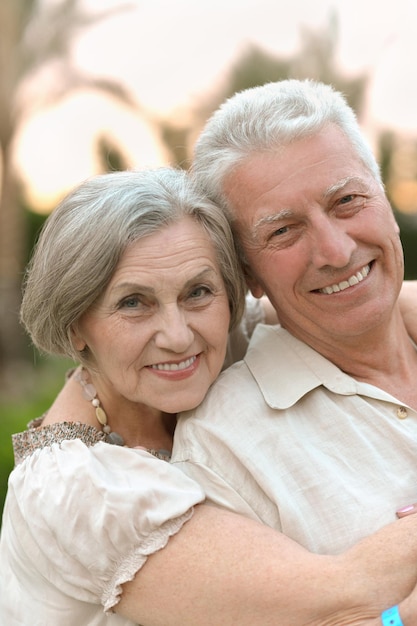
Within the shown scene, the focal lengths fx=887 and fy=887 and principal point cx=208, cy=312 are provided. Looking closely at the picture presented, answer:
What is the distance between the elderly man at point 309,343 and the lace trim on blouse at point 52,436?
0.94 feet

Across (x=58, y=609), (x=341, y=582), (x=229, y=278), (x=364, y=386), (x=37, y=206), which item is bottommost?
(x=341, y=582)

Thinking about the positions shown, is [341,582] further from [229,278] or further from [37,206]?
[37,206]

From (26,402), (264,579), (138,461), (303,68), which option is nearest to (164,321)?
(138,461)

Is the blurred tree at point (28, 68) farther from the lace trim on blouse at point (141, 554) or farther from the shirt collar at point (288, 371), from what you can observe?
the lace trim on blouse at point (141, 554)

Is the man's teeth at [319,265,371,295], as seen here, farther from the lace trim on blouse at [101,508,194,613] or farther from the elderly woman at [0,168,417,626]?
the lace trim on blouse at [101,508,194,613]

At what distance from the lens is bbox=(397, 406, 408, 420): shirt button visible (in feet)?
9.43

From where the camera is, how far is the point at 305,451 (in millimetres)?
2729

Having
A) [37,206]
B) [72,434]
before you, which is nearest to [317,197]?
[72,434]

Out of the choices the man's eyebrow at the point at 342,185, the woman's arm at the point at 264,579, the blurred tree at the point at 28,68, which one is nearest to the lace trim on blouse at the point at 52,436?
the woman's arm at the point at 264,579

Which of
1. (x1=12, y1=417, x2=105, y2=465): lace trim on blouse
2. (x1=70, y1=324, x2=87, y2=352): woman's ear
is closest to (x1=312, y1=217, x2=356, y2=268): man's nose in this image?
(x1=70, y1=324, x2=87, y2=352): woman's ear

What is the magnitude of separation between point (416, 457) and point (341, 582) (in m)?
0.52

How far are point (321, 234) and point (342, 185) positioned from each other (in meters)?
0.18

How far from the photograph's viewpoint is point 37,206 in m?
13.9

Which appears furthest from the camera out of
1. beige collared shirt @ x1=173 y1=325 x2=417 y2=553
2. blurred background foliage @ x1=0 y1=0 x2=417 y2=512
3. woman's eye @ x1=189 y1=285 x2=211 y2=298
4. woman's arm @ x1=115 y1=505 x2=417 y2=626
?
blurred background foliage @ x1=0 y1=0 x2=417 y2=512
